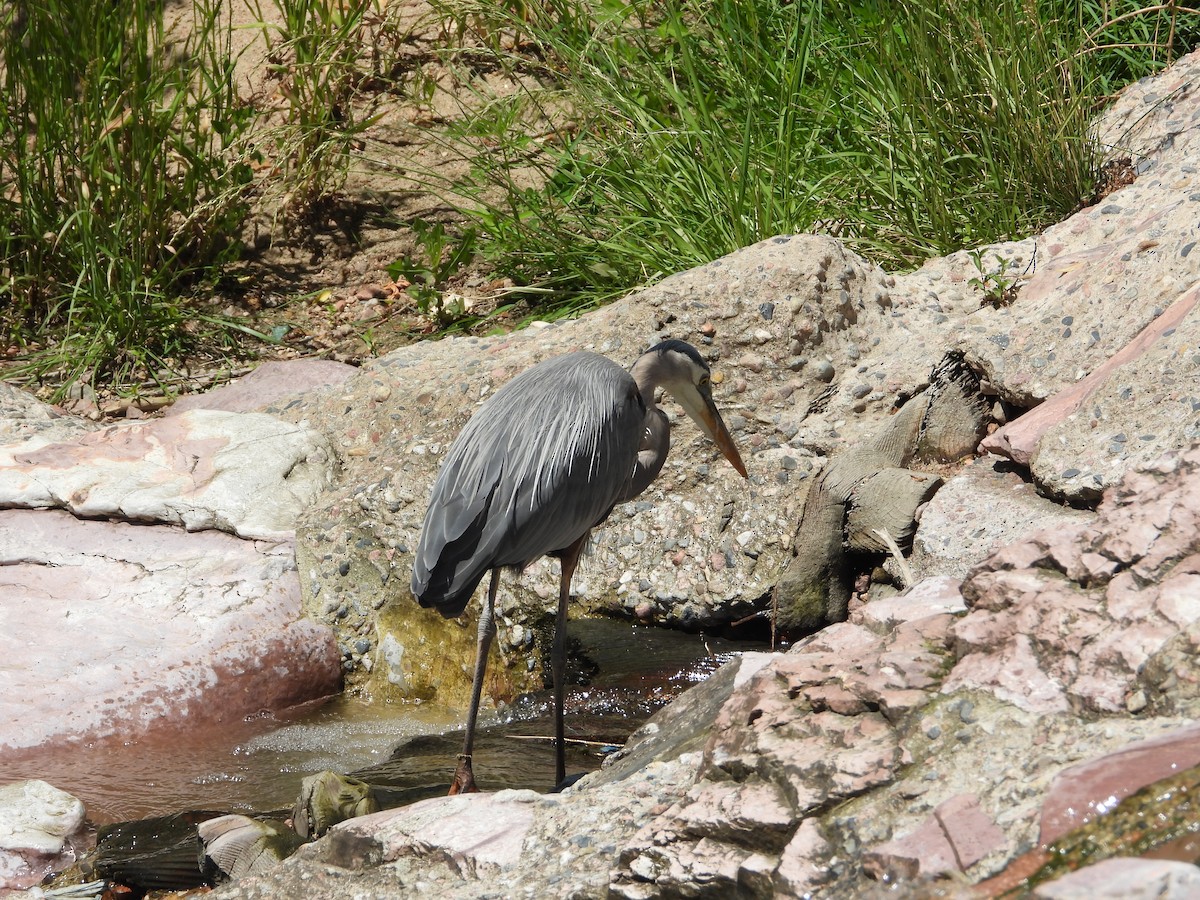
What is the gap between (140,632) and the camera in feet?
13.3

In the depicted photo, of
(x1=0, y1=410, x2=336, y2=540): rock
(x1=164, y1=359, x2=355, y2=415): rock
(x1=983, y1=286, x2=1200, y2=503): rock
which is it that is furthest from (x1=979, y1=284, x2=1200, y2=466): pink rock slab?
(x1=164, y1=359, x2=355, y2=415): rock

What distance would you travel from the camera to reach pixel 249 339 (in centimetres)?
673

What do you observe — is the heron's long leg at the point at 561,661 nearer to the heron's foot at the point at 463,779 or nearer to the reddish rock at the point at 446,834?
the heron's foot at the point at 463,779

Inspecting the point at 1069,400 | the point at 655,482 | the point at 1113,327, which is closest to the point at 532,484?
the point at 655,482

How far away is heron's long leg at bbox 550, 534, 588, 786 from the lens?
11.8 feet

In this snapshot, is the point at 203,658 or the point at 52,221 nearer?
the point at 203,658

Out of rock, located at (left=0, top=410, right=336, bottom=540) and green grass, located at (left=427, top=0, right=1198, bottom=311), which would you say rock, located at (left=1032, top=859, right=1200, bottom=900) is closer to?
rock, located at (left=0, top=410, right=336, bottom=540)

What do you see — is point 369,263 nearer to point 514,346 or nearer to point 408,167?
point 408,167

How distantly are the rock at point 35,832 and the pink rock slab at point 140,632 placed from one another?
1.38 ft

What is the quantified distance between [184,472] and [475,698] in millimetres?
1663

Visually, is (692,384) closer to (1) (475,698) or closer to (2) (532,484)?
(2) (532,484)

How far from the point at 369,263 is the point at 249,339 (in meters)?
0.87

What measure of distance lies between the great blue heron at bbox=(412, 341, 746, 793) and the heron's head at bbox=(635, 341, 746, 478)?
0.16 meters

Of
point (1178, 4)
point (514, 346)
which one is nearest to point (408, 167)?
point (514, 346)
